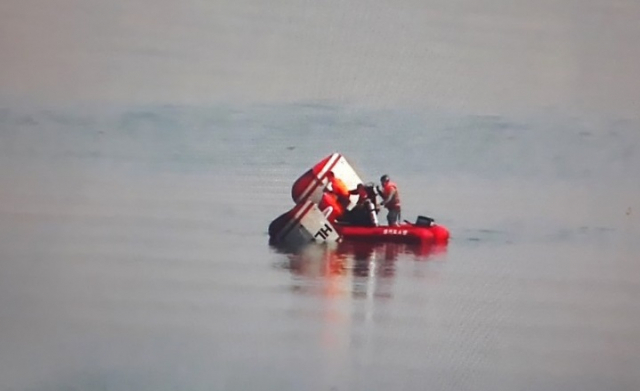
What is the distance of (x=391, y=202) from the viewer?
6.63 feet

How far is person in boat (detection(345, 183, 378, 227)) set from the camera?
1997 mm

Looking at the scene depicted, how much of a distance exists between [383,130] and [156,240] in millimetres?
479

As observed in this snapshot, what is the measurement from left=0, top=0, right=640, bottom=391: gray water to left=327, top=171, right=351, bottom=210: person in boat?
4 centimetres

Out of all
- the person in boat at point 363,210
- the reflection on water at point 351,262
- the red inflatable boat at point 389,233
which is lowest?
the reflection on water at point 351,262

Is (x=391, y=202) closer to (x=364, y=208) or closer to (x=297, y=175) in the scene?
(x=364, y=208)

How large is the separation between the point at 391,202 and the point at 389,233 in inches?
2.4

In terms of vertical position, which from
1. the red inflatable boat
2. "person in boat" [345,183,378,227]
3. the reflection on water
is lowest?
the reflection on water

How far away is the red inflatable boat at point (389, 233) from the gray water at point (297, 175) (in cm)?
2

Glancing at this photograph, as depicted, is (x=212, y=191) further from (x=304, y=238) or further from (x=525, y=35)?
(x=525, y=35)

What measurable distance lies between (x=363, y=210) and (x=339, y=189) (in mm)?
61

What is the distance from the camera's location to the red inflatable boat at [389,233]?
1996 millimetres

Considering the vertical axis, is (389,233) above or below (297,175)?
below

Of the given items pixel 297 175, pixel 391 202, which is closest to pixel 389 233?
pixel 391 202

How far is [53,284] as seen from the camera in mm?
1964
